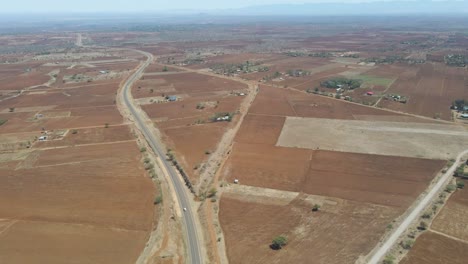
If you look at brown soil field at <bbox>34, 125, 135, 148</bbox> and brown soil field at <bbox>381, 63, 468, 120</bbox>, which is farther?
brown soil field at <bbox>381, 63, 468, 120</bbox>

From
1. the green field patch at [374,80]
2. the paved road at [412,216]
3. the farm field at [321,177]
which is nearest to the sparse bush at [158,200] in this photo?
the farm field at [321,177]

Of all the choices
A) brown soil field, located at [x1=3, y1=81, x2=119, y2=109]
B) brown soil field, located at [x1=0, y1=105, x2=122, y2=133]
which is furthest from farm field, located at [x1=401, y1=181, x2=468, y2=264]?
brown soil field, located at [x1=3, y1=81, x2=119, y2=109]

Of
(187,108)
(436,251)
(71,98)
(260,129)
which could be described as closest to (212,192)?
(260,129)

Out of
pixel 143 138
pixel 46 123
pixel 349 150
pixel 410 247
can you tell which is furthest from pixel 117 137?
pixel 410 247

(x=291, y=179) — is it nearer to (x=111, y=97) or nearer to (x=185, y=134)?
(x=185, y=134)

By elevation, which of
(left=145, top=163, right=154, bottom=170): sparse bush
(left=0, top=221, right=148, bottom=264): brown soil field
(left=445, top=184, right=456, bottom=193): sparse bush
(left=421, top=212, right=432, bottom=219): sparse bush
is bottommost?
(left=0, top=221, right=148, bottom=264): brown soil field

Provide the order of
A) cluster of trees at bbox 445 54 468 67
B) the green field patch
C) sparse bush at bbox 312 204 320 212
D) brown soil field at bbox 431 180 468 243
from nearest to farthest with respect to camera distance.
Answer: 1. brown soil field at bbox 431 180 468 243
2. sparse bush at bbox 312 204 320 212
3. the green field patch
4. cluster of trees at bbox 445 54 468 67

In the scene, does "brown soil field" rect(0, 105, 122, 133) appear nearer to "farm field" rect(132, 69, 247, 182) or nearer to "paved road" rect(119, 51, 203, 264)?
"paved road" rect(119, 51, 203, 264)
